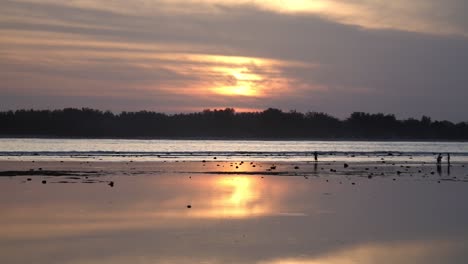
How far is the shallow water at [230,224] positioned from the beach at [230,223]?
23mm

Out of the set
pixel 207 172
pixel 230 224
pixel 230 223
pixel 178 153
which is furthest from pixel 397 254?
pixel 178 153

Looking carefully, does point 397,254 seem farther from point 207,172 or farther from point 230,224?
point 207,172

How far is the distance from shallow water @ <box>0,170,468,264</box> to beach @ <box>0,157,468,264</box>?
0.02m

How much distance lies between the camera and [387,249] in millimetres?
16047

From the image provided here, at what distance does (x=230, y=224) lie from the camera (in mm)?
19734

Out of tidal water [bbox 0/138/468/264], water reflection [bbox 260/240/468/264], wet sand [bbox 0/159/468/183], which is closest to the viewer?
water reflection [bbox 260/240/468/264]

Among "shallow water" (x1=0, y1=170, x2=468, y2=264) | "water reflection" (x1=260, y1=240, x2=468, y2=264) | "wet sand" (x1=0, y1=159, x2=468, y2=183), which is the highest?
"wet sand" (x1=0, y1=159, x2=468, y2=183)

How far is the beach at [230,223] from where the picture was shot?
50.3 ft

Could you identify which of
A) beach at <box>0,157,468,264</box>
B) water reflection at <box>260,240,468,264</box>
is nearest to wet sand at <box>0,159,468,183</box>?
beach at <box>0,157,468,264</box>

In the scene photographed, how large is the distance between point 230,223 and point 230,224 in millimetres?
172

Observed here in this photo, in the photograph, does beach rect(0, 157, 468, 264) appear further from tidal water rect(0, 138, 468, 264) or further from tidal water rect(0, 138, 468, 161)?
tidal water rect(0, 138, 468, 161)

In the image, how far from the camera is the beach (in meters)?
15.3

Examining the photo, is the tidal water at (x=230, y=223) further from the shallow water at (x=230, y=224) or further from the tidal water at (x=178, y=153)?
the tidal water at (x=178, y=153)

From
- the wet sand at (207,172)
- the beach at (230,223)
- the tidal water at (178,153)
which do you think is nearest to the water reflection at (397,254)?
the beach at (230,223)
